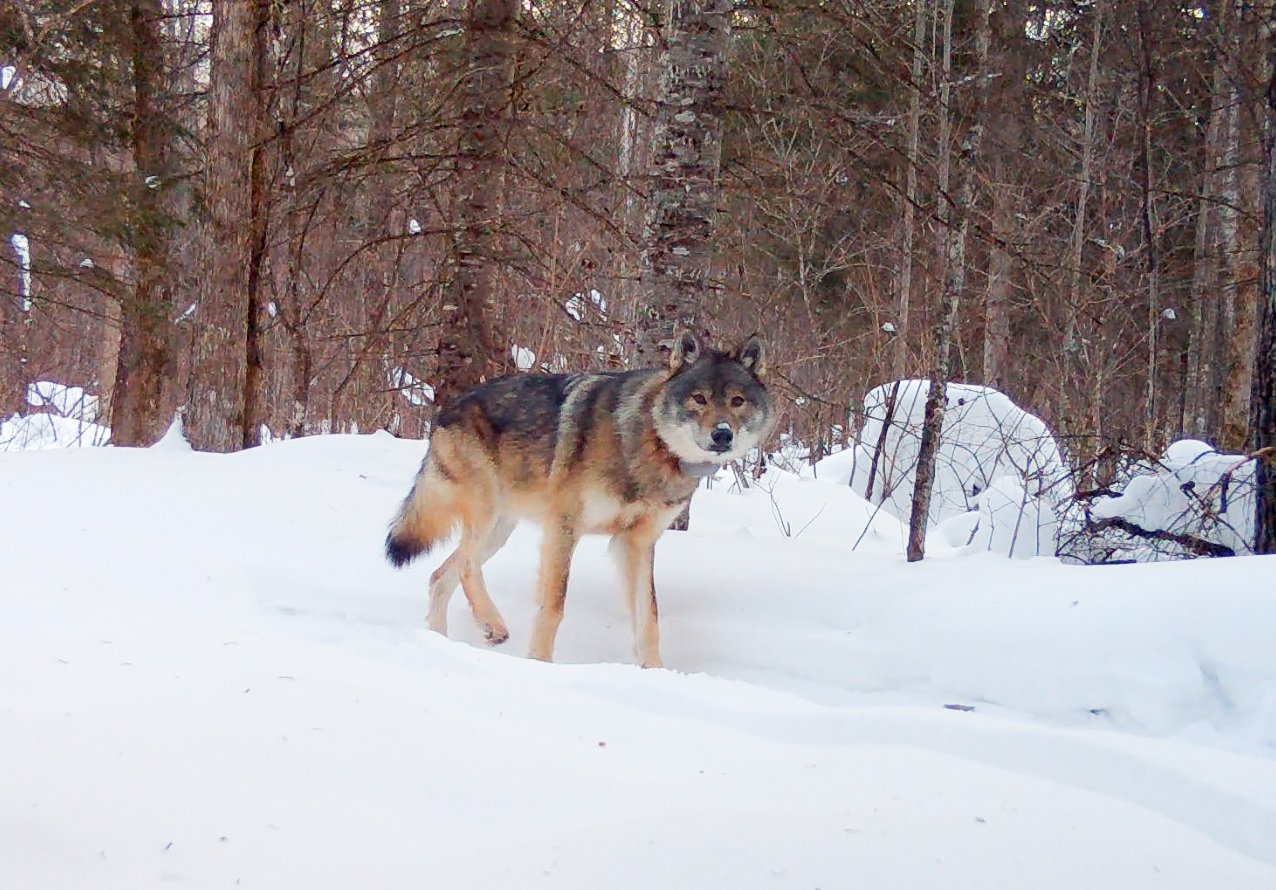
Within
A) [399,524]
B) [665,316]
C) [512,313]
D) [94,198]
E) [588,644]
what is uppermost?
[94,198]

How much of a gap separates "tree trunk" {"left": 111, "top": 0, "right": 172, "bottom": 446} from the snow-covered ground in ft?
22.0

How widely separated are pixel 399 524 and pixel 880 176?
3499mm

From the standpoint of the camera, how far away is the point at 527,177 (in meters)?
7.78

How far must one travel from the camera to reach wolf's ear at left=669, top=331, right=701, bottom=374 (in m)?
4.68

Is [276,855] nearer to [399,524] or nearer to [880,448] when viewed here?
[399,524]

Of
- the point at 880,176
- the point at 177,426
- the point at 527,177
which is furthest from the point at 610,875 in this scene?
the point at 177,426

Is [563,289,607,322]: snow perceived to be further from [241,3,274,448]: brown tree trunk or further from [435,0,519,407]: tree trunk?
[241,3,274,448]: brown tree trunk

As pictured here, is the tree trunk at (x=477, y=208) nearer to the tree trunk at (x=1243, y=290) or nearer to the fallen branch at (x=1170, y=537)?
the fallen branch at (x=1170, y=537)

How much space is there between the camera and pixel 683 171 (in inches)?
228

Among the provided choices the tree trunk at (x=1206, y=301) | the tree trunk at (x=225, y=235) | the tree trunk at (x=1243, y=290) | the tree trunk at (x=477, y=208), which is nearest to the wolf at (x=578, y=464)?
the tree trunk at (x=477, y=208)

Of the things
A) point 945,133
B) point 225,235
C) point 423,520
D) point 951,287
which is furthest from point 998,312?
point 423,520

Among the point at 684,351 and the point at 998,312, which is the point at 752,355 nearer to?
the point at 684,351

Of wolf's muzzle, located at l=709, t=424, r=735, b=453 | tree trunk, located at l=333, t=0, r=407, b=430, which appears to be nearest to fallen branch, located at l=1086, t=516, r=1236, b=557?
wolf's muzzle, located at l=709, t=424, r=735, b=453

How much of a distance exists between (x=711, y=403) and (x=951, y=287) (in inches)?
73.1
